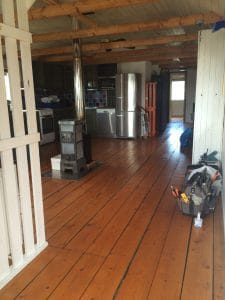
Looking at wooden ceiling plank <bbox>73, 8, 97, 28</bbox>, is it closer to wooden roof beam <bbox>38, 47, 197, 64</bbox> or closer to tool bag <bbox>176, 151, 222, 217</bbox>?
wooden roof beam <bbox>38, 47, 197, 64</bbox>

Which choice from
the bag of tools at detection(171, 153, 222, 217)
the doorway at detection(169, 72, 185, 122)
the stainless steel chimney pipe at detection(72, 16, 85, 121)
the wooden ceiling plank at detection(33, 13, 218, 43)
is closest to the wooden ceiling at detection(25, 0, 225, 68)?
the wooden ceiling plank at detection(33, 13, 218, 43)

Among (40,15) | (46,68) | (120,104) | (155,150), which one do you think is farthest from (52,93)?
(40,15)

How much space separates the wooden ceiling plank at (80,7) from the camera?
309 cm

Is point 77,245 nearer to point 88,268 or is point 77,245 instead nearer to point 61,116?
point 88,268

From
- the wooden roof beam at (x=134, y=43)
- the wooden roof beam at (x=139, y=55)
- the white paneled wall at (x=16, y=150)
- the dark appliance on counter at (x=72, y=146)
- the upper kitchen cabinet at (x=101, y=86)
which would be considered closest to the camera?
the white paneled wall at (x=16, y=150)

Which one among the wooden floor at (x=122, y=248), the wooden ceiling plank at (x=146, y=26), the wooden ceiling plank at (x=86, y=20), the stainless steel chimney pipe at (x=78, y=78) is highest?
the wooden ceiling plank at (x=86, y=20)

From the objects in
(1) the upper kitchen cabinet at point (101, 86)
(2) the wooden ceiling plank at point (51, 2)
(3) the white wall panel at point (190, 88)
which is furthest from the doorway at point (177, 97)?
(2) the wooden ceiling plank at point (51, 2)

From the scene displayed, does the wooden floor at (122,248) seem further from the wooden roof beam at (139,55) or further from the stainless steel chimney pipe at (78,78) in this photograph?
the wooden roof beam at (139,55)

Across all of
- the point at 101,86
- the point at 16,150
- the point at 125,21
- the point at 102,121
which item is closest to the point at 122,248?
the point at 16,150

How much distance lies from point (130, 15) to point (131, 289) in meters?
4.47

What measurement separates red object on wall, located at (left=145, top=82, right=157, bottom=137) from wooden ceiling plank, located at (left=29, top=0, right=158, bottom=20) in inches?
179

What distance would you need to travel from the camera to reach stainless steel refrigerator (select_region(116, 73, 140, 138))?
7.17 m

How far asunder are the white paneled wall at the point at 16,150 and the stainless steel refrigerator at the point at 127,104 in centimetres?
546

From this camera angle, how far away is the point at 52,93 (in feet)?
27.1
